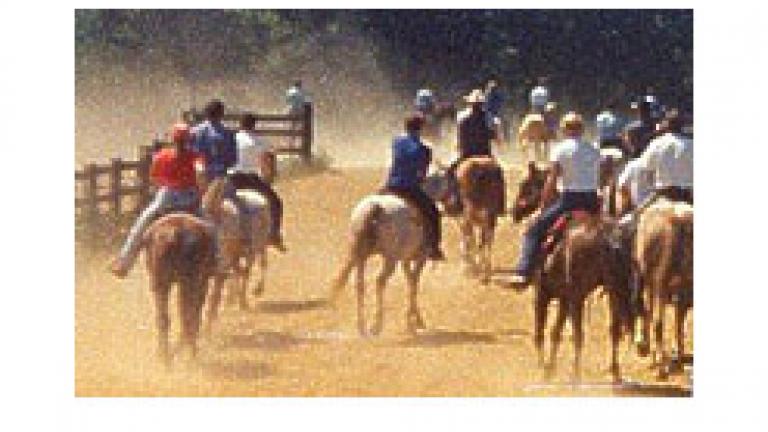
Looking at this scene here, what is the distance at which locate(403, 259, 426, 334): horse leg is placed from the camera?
22688 mm

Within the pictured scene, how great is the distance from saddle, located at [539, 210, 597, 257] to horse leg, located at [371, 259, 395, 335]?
1.56 m

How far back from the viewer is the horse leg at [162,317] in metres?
21.3

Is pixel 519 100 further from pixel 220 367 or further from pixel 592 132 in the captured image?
pixel 220 367

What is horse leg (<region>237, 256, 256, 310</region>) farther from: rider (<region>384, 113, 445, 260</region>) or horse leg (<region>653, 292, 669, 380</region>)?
horse leg (<region>653, 292, 669, 380</region>)

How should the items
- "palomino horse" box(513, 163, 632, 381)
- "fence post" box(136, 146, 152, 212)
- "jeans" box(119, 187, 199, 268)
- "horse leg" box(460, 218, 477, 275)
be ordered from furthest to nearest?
"horse leg" box(460, 218, 477, 275) < "fence post" box(136, 146, 152, 212) < "jeans" box(119, 187, 199, 268) < "palomino horse" box(513, 163, 632, 381)

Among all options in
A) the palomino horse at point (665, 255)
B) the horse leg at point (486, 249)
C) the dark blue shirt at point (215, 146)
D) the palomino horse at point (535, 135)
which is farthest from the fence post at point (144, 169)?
the palomino horse at point (665, 255)

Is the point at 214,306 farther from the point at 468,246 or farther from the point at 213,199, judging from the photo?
the point at 468,246

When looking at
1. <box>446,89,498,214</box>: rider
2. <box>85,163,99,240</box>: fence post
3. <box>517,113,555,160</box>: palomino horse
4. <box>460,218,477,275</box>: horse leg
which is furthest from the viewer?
<box>517,113,555,160</box>: palomino horse

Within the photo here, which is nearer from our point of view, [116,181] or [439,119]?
[116,181]

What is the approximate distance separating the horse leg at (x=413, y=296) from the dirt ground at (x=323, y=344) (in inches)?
3.3

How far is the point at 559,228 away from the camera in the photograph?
841 inches

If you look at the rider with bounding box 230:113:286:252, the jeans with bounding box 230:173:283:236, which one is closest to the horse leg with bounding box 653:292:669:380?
the rider with bounding box 230:113:286:252

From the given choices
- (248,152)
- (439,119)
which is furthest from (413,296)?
(439,119)

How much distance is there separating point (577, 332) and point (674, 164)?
1.99 meters
